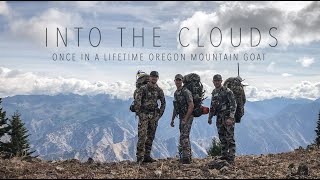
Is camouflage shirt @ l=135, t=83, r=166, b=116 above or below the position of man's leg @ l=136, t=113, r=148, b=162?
above

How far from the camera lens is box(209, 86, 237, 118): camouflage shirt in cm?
1596

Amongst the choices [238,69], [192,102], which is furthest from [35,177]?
[238,69]

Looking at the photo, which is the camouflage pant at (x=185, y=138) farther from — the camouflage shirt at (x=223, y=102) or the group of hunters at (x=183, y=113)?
the camouflage shirt at (x=223, y=102)

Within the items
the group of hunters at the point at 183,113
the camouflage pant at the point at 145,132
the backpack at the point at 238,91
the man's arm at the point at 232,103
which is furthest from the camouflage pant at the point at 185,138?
the backpack at the point at 238,91

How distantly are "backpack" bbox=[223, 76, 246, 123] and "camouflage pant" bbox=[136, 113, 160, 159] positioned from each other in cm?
353

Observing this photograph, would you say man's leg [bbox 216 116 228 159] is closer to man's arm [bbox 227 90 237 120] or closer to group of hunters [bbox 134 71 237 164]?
group of hunters [bbox 134 71 237 164]

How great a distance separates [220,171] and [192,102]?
11.1 feet

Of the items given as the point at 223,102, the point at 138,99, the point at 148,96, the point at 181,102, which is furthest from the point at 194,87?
the point at 138,99

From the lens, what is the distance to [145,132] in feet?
54.4

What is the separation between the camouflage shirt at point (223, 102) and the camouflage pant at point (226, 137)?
12.9 inches

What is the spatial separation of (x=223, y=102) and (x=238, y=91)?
4.76 ft

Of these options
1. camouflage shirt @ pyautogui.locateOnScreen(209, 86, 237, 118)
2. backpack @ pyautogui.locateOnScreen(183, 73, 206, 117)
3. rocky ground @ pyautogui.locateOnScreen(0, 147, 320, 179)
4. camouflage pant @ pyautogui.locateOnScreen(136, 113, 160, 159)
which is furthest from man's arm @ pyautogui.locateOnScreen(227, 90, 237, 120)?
camouflage pant @ pyautogui.locateOnScreen(136, 113, 160, 159)

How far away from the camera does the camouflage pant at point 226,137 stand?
52.9 ft

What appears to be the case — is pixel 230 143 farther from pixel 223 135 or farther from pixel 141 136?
pixel 141 136
